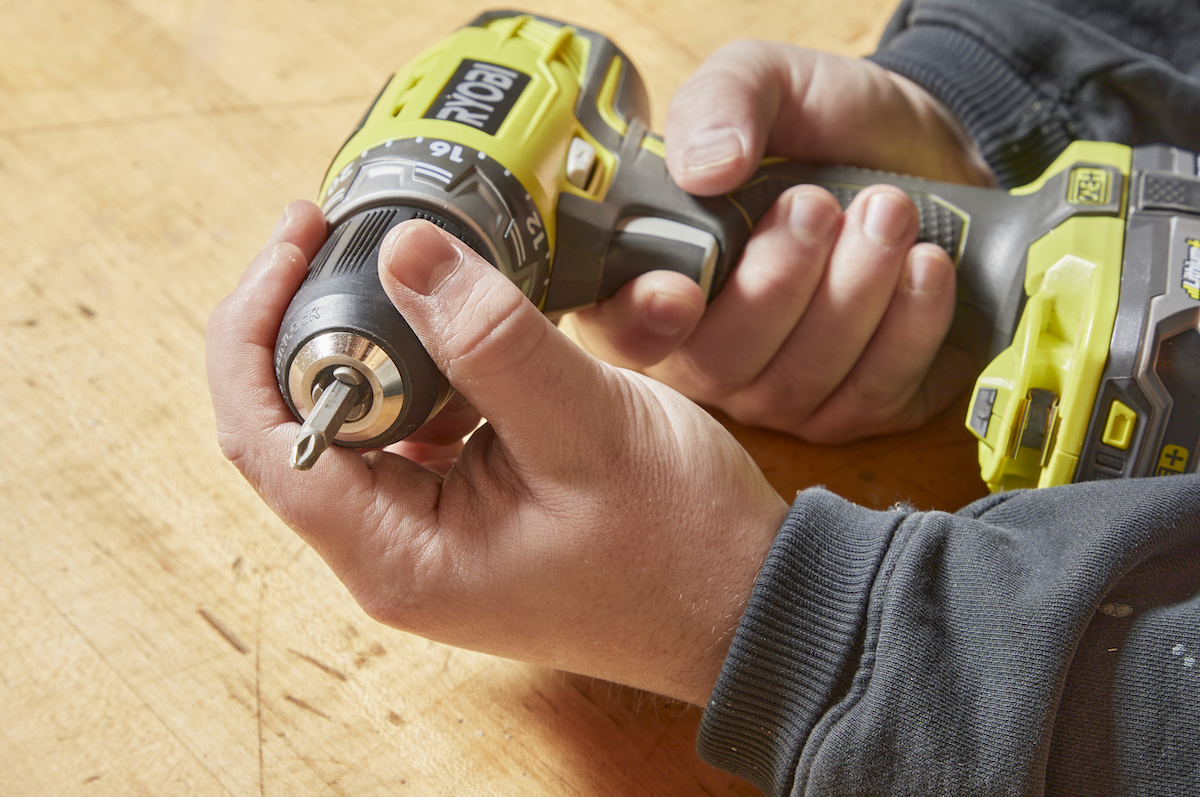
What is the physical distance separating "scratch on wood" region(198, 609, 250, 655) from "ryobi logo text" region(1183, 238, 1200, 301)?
0.58m

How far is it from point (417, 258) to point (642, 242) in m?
0.24

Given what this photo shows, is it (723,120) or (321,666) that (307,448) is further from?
(723,120)

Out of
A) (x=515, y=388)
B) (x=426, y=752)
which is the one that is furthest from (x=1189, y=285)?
(x=426, y=752)

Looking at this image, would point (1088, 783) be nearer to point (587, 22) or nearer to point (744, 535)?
point (744, 535)

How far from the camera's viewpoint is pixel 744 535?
450mm

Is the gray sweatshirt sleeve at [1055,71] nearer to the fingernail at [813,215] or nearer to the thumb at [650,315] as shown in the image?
the fingernail at [813,215]

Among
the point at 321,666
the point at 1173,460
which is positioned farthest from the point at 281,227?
the point at 1173,460

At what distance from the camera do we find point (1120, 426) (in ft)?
1.61

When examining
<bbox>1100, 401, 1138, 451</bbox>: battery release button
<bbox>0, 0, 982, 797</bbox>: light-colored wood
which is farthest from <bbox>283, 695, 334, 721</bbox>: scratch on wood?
<bbox>1100, 401, 1138, 451</bbox>: battery release button

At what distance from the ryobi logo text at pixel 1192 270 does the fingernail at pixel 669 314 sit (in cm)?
28

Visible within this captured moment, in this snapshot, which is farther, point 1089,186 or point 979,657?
point 1089,186

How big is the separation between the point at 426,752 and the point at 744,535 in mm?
219

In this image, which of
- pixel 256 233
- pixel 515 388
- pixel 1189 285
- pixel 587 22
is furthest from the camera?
pixel 587 22

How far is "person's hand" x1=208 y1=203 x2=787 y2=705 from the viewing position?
387 mm
